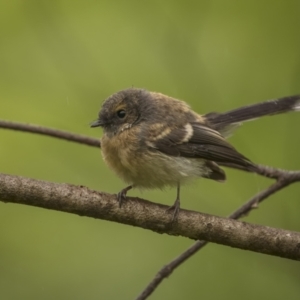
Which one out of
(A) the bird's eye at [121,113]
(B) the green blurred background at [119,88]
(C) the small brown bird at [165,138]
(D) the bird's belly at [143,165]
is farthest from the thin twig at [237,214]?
(A) the bird's eye at [121,113]

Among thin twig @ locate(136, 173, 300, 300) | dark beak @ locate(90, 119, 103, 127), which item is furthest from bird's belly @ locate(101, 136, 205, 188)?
thin twig @ locate(136, 173, 300, 300)

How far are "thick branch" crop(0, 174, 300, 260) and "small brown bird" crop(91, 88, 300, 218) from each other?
18.2 inches

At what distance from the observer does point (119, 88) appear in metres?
4.75

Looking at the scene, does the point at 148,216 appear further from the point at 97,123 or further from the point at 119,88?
the point at 119,88

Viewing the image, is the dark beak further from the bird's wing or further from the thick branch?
the thick branch

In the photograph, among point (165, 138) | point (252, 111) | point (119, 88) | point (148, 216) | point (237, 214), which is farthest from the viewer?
point (119, 88)

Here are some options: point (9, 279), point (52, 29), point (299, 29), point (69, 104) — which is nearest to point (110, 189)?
point (69, 104)

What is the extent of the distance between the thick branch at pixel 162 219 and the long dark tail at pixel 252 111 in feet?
3.73

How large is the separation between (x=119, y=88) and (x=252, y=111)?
130cm

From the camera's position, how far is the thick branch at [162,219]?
2.70 m

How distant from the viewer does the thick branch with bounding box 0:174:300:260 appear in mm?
2699

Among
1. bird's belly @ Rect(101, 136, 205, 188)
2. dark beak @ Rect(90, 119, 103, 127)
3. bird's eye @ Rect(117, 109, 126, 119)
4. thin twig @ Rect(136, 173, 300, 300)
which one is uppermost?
bird's eye @ Rect(117, 109, 126, 119)

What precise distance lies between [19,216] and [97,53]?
5.12 feet

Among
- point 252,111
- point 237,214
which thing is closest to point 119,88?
point 252,111
